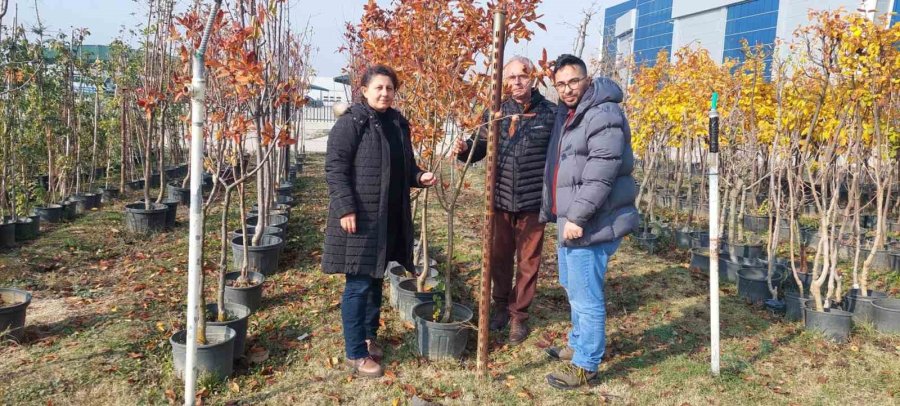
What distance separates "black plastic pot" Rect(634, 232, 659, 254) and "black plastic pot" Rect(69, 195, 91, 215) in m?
6.83

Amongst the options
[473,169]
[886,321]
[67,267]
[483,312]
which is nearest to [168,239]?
[67,267]

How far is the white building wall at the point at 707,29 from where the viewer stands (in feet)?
129

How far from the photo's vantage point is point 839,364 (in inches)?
143

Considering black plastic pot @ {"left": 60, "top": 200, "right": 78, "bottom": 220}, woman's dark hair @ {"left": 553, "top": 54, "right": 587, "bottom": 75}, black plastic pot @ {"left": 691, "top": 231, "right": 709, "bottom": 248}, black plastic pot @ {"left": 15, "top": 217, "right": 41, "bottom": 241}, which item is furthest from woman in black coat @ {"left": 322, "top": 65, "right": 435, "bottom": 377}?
black plastic pot @ {"left": 60, "top": 200, "right": 78, "bottom": 220}

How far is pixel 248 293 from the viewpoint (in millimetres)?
4141

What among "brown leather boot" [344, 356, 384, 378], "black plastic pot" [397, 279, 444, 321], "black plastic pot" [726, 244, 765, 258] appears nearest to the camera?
"brown leather boot" [344, 356, 384, 378]

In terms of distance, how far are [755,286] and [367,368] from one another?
135 inches

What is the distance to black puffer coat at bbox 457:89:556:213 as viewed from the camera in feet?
11.7

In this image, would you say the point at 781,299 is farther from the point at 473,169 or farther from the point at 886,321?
the point at 473,169

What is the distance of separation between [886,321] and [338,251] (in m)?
3.86

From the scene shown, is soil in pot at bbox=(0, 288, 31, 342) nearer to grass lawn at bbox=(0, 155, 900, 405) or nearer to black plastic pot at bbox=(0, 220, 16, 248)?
grass lawn at bbox=(0, 155, 900, 405)

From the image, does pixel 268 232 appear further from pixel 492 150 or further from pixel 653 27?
pixel 653 27

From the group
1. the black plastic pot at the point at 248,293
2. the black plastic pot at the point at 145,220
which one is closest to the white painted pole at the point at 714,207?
the black plastic pot at the point at 248,293

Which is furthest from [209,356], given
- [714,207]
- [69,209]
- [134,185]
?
[134,185]
